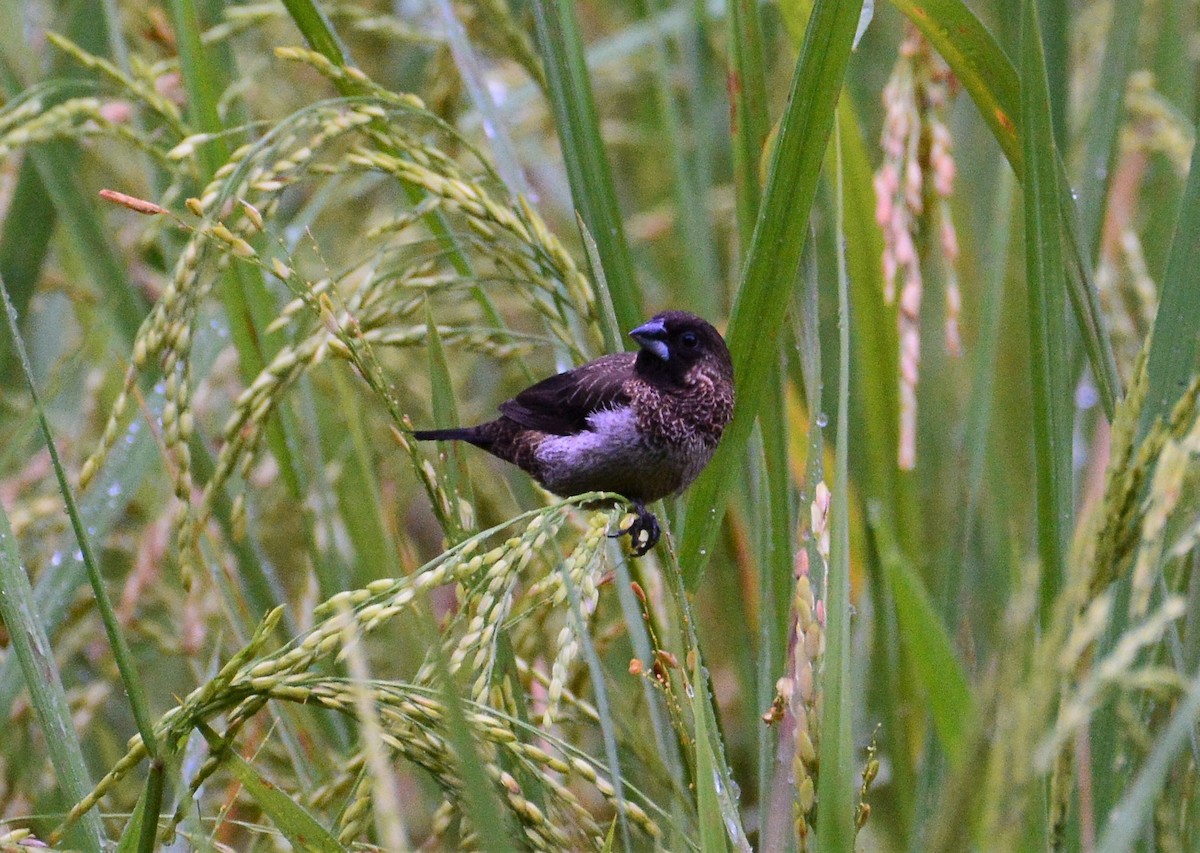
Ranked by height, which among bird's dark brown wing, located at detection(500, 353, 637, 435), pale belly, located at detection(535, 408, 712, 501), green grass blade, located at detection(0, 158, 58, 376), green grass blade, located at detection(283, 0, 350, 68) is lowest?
pale belly, located at detection(535, 408, 712, 501)

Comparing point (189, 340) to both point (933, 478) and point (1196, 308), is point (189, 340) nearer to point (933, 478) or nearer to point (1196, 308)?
point (1196, 308)

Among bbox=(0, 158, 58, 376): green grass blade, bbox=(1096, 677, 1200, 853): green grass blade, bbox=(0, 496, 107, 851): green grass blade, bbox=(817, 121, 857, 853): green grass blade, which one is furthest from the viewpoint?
bbox=(0, 158, 58, 376): green grass blade

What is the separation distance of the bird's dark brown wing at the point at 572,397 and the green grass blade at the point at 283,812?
826 mm

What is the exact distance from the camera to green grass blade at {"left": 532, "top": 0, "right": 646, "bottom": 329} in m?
1.55

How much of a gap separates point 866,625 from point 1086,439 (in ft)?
2.46

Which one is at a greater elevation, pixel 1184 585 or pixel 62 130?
pixel 62 130

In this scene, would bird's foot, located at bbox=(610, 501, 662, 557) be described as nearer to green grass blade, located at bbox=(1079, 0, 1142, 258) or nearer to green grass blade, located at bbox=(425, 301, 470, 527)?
green grass blade, located at bbox=(425, 301, 470, 527)

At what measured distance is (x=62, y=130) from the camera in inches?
66.6

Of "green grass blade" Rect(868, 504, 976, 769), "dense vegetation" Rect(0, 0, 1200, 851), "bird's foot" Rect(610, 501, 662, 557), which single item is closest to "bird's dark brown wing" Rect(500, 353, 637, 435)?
"dense vegetation" Rect(0, 0, 1200, 851)

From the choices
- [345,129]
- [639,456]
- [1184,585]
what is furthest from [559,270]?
[1184,585]

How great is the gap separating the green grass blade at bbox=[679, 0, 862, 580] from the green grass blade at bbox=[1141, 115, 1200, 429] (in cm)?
38

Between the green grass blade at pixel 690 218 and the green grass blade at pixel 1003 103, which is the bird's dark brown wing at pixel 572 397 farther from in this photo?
the green grass blade at pixel 1003 103

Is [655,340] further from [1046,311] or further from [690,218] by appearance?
[1046,311]

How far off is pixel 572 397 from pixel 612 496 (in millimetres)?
557
